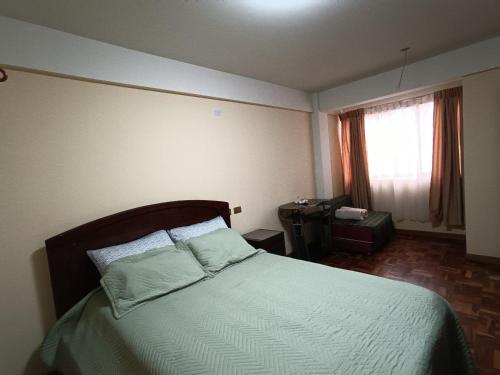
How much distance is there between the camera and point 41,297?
5.93 ft

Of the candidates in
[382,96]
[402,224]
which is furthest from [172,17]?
[402,224]

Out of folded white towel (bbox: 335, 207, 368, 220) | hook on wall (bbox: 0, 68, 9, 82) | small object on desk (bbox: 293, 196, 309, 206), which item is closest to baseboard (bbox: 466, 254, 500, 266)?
folded white towel (bbox: 335, 207, 368, 220)

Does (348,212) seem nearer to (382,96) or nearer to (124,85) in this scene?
(382,96)

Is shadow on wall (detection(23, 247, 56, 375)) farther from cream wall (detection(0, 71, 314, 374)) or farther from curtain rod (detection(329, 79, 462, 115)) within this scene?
curtain rod (detection(329, 79, 462, 115))

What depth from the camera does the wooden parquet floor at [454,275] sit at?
71.8 inches

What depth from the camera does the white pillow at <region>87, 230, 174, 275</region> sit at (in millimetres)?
1854

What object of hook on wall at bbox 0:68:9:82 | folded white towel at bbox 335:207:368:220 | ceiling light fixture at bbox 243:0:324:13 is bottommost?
folded white towel at bbox 335:207:368:220

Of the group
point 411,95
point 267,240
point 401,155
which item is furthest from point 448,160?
point 267,240

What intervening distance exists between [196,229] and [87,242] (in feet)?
2.81

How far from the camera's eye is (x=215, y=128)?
2.85 metres

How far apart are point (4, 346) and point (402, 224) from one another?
484 centimetres

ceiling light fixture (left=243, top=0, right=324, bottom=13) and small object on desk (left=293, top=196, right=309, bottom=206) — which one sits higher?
ceiling light fixture (left=243, top=0, right=324, bottom=13)

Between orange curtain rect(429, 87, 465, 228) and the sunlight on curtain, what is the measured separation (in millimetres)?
129

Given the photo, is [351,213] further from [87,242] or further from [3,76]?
[3,76]
